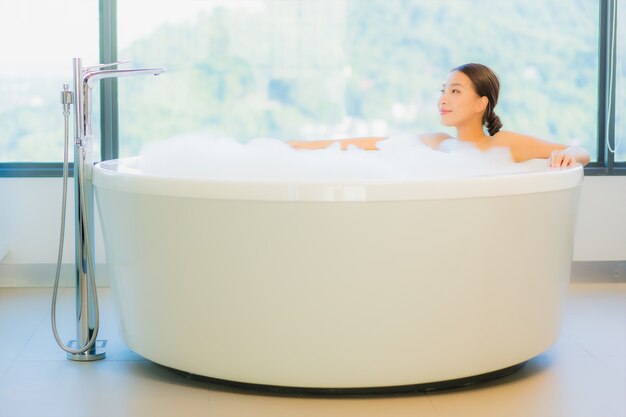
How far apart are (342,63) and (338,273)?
1916 millimetres

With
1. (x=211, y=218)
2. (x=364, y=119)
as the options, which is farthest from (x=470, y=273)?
(x=364, y=119)

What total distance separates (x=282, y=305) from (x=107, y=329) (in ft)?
3.32

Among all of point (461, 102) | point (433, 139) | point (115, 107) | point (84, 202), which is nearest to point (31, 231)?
point (115, 107)

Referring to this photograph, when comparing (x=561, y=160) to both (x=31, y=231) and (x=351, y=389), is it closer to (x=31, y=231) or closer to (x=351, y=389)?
(x=351, y=389)

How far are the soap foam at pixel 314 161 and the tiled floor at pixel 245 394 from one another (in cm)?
55

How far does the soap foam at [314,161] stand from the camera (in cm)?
229

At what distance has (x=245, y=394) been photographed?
2.21 meters

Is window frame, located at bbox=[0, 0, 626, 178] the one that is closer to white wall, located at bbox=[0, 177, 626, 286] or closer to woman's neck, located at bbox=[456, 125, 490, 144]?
white wall, located at bbox=[0, 177, 626, 286]

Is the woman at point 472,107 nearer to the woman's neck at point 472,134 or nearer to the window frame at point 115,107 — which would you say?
the woman's neck at point 472,134

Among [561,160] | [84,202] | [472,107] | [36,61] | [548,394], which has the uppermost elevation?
[36,61]

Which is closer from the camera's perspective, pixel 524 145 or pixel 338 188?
pixel 338 188

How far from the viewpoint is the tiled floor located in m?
2.11

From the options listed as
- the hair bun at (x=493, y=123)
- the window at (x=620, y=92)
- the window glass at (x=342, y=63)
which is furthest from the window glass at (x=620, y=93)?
the hair bun at (x=493, y=123)

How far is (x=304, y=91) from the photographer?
379 cm
